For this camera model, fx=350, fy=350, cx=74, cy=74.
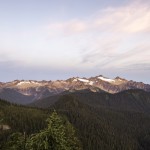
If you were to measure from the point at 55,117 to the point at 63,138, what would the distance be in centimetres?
194

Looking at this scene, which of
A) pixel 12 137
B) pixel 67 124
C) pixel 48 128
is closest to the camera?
pixel 48 128

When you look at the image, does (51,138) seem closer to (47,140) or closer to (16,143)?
(47,140)

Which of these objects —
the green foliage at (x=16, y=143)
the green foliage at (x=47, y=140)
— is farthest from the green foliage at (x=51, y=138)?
the green foliage at (x=16, y=143)

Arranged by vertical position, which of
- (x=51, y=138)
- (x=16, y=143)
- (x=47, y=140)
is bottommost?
(x=16, y=143)

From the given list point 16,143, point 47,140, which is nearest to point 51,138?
point 47,140

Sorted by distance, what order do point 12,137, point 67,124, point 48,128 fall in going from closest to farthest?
point 48,128
point 12,137
point 67,124

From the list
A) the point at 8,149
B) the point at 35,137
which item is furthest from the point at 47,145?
the point at 8,149

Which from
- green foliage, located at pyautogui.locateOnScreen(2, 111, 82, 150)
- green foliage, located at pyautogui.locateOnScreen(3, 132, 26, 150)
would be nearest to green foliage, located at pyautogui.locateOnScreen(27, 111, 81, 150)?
green foliage, located at pyautogui.locateOnScreen(2, 111, 82, 150)

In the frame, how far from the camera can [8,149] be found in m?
30.3

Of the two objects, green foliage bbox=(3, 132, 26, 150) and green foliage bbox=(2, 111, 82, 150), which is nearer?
green foliage bbox=(2, 111, 82, 150)

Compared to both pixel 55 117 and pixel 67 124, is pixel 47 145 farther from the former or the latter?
pixel 67 124

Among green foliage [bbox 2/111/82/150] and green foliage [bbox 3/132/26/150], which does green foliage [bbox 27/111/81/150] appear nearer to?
green foliage [bbox 2/111/82/150]

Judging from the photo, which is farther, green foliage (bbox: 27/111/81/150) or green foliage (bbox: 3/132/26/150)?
green foliage (bbox: 3/132/26/150)

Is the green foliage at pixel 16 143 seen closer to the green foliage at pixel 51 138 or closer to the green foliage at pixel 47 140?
the green foliage at pixel 47 140
